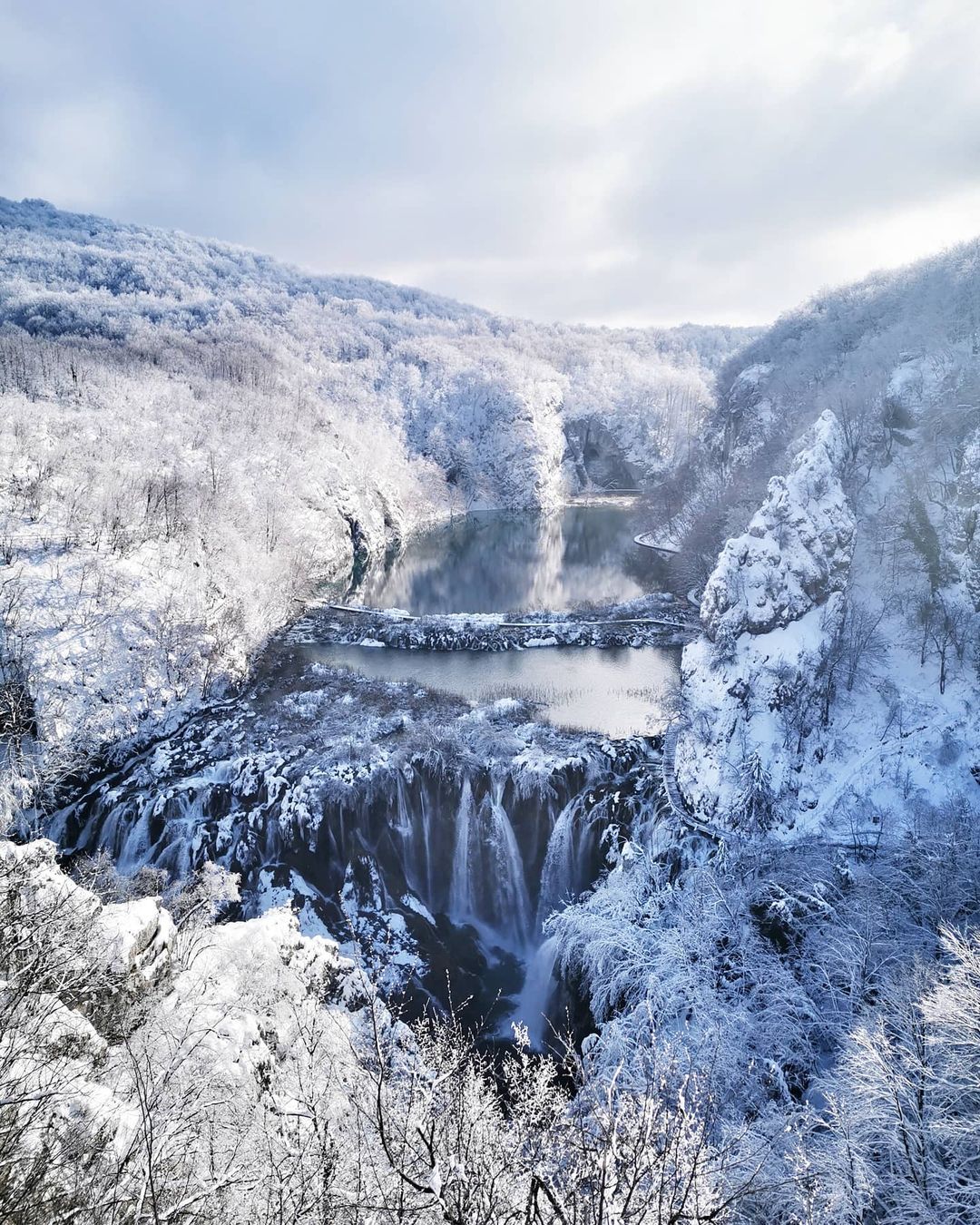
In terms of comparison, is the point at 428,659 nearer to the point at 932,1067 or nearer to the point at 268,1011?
the point at 268,1011

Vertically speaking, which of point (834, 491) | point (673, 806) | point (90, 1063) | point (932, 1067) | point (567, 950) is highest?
point (834, 491)

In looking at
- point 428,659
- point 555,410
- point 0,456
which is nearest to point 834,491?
point 428,659

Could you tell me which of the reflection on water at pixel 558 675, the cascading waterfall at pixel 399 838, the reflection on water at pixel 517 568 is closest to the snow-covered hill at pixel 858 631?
the reflection on water at pixel 558 675

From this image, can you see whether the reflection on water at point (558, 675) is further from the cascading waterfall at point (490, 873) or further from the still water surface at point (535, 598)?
the cascading waterfall at point (490, 873)

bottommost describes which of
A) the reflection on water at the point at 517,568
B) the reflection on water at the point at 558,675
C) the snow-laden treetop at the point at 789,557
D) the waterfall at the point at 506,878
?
the waterfall at the point at 506,878

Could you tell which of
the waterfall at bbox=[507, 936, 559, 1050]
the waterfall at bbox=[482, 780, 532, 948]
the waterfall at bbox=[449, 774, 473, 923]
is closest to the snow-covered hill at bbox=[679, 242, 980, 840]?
the waterfall at bbox=[482, 780, 532, 948]

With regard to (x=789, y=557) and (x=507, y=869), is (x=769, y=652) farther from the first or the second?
(x=507, y=869)
